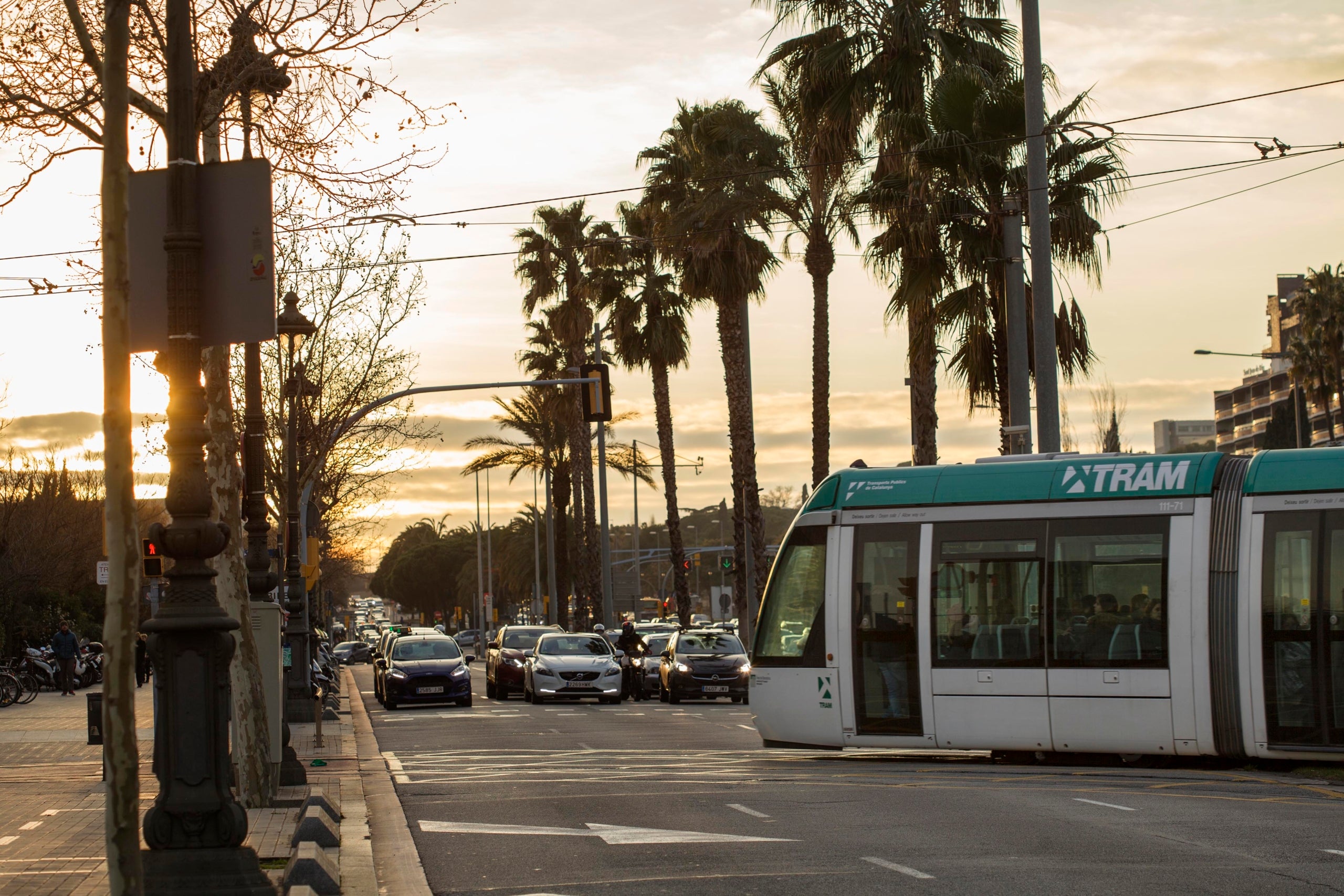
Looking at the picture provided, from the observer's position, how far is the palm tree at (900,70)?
25.9 meters

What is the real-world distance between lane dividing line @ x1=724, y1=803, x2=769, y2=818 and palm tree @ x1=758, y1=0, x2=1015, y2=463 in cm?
1370

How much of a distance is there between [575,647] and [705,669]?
296 cm

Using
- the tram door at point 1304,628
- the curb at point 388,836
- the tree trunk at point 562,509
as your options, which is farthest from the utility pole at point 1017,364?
the tree trunk at point 562,509

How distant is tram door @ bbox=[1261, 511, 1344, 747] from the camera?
15.2 m

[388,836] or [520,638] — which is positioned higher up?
[520,638]

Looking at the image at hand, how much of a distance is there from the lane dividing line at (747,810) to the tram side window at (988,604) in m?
4.58

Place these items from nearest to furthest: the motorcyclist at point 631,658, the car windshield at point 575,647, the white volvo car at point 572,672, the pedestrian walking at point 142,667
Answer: the white volvo car at point 572,672, the car windshield at point 575,647, the motorcyclist at point 631,658, the pedestrian walking at point 142,667

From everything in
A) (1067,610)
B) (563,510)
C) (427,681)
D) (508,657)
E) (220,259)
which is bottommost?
(427,681)

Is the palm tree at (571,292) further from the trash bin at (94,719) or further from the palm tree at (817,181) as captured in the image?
the trash bin at (94,719)

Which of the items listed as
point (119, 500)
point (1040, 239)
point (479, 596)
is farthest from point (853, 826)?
point (479, 596)

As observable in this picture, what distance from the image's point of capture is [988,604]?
17031 mm

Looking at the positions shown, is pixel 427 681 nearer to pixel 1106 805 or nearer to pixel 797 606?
pixel 797 606

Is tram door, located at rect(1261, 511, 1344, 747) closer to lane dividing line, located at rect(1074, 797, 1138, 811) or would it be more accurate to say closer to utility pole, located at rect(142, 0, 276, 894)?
lane dividing line, located at rect(1074, 797, 1138, 811)

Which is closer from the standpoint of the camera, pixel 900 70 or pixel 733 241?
pixel 900 70
